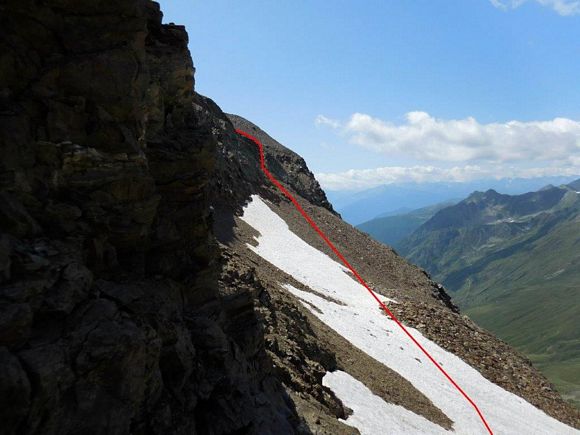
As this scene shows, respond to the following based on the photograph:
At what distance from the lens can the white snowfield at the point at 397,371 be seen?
87.6ft

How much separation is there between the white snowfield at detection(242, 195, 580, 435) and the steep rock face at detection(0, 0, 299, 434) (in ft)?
36.8

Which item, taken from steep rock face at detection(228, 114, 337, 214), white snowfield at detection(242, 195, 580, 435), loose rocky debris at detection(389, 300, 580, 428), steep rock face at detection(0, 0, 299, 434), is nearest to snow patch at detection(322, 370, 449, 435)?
white snowfield at detection(242, 195, 580, 435)

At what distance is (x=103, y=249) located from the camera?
43.0 feet

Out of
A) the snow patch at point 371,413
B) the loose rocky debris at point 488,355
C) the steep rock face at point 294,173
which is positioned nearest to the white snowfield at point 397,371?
the snow patch at point 371,413

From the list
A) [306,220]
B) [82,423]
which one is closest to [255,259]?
[306,220]

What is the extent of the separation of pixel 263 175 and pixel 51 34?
75.5 metres

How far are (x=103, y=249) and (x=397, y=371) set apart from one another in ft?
A: 93.4

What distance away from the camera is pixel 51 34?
13.1 meters

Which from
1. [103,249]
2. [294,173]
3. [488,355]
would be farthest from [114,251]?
[294,173]

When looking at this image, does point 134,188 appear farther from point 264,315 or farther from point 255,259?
point 255,259

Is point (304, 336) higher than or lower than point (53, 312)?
lower

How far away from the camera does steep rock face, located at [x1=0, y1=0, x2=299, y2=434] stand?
33.0ft

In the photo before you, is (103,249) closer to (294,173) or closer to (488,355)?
(488,355)

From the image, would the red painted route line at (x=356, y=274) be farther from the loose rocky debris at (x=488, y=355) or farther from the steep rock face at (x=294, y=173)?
the steep rock face at (x=294, y=173)
